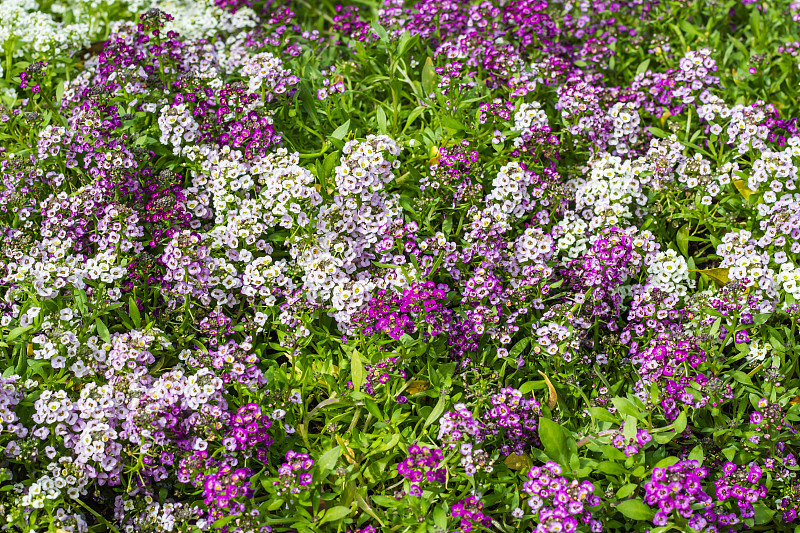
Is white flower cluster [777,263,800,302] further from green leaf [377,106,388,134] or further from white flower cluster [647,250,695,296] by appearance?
green leaf [377,106,388,134]

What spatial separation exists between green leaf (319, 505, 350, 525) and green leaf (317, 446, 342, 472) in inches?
9.0

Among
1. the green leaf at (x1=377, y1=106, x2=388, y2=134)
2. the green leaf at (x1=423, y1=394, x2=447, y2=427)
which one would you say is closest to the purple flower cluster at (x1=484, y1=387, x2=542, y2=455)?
the green leaf at (x1=423, y1=394, x2=447, y2=427)

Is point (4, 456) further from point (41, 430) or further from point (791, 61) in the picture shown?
point (791, 61)

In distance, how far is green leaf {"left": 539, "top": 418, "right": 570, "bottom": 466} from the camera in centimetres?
416

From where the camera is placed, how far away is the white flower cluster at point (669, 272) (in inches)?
196

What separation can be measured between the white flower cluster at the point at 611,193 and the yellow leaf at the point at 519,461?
5.42 ft

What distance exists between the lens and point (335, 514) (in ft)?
12.9

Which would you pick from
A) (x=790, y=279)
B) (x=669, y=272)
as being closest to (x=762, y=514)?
(x=790, y=279)

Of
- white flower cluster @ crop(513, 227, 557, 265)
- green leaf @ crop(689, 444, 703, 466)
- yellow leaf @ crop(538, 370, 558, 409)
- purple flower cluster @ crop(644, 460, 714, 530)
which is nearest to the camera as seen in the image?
purple flower cluster @ crop(644, 460, 714, 530)

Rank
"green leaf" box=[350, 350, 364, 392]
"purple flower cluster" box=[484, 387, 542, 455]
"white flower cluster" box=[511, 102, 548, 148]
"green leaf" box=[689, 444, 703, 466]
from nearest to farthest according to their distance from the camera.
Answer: "green leaf" box=[689, 444, 703, 466]
"purple flower cluster" box=[484, 387, 542, 455]
"green leaf" box=[350, 350, 364, 392]
"white flower cluster" box=[511, 102, 548, 148]

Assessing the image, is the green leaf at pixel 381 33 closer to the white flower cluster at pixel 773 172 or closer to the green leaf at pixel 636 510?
the white flower cluster at pixel 773 172

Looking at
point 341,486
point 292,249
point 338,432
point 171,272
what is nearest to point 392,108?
point 292,249

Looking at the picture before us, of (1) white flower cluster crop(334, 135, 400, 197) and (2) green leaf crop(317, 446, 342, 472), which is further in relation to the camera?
(1) white flower cluster crop(334, 135, 400, 197)

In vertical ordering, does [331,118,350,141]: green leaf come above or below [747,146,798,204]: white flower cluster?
below
